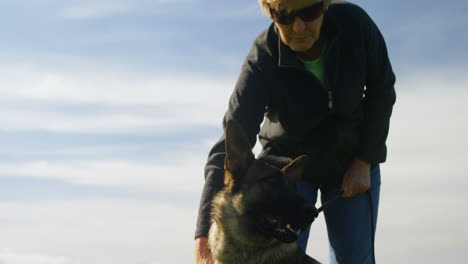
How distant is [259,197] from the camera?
467 cm

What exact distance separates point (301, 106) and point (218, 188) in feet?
3.36

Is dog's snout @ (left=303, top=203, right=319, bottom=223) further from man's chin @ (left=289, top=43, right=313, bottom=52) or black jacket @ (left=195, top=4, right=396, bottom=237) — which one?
man's chin @ (left=289, top=43, right=313, bottom=52)

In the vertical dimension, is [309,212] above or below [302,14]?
below

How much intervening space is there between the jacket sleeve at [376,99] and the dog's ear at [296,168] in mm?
573

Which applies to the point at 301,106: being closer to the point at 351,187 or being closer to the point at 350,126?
the point at 350,126

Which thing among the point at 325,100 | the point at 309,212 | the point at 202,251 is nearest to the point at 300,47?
the point at 325,100

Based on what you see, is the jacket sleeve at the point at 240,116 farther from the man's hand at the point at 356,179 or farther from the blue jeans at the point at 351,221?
the man's hand at the point at 356,179

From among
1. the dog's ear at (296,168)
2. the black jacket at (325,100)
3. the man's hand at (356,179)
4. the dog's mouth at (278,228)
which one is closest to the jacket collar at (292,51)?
the black jacket at (325,100)

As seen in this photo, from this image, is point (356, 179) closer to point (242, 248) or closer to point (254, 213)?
point (254, 213)

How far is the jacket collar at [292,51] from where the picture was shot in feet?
16.4

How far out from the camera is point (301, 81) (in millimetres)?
5098

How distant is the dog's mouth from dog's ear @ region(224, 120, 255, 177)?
43 cm

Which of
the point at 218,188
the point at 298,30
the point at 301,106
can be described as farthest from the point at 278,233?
the point at 298,30

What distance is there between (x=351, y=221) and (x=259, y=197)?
1.08 metres
